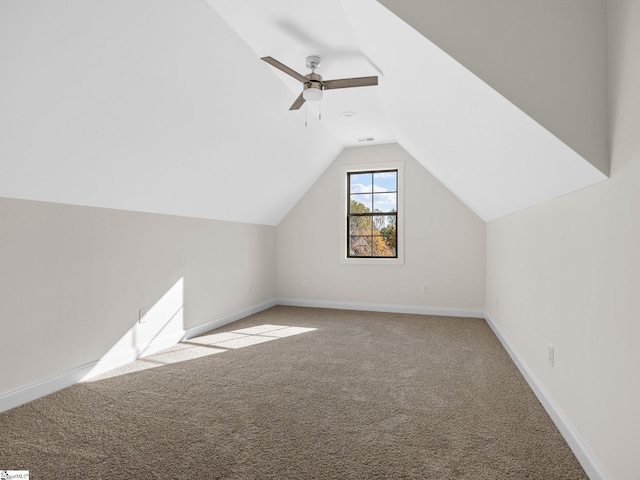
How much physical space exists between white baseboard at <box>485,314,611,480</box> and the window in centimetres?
283

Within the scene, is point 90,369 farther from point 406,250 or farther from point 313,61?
point 406,250

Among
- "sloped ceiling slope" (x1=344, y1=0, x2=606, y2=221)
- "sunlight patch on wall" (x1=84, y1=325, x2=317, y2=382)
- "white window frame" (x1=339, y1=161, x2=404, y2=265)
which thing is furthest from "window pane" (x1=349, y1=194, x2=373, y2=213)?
"sloped ceiling slope" (x1=344, y1=0, x2=606, y2=221)

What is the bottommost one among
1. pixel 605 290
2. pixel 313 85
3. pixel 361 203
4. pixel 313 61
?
pixel 605 290

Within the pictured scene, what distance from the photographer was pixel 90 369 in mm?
2871

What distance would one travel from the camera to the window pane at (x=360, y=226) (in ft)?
18.8

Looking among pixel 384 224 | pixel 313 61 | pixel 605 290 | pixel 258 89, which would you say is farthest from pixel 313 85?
pixel 384 224

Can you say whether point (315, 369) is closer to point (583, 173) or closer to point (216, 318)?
point (216, 318)

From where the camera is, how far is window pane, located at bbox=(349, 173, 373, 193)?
5730 millimetres

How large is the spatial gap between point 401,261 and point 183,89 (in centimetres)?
387

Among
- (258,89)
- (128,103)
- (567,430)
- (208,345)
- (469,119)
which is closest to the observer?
(567,430)

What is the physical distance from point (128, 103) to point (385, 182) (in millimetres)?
4022

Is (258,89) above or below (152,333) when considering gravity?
above

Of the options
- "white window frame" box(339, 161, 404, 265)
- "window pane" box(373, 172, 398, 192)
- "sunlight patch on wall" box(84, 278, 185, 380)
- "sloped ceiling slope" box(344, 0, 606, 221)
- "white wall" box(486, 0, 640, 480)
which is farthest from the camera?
"window pane" box(373, 172, 398, 192)

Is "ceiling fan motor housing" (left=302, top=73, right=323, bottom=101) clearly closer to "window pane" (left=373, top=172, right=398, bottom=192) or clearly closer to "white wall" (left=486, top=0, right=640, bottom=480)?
"white wall" (left=486, top=0, right=640, bottom=480)
